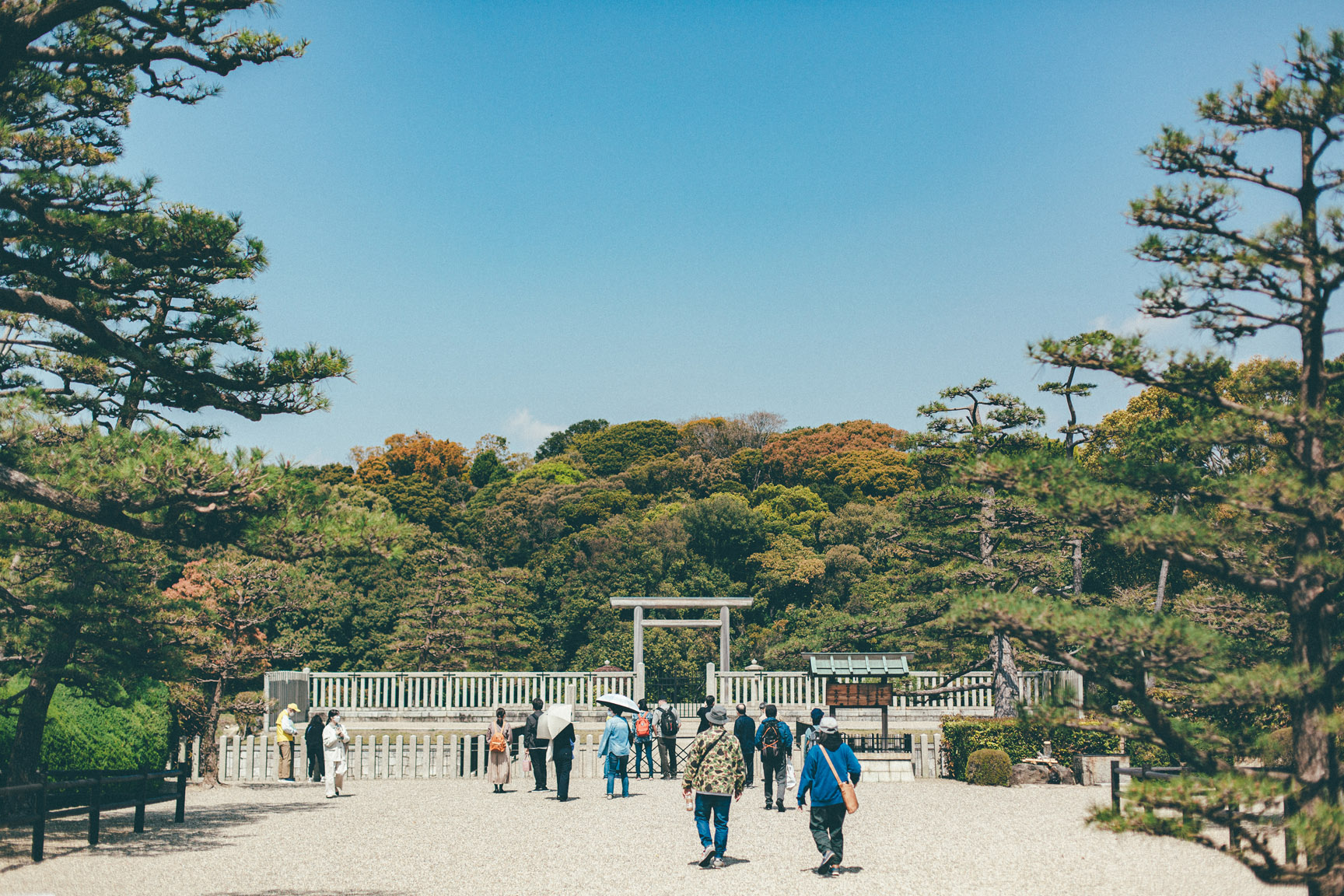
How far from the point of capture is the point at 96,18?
9.69m

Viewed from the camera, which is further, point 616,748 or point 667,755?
point 667,755

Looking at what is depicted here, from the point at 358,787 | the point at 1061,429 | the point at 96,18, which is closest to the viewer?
the point at 96,18

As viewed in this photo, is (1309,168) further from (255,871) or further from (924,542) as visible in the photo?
(924,542)

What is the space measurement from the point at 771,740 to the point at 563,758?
12.2 feet

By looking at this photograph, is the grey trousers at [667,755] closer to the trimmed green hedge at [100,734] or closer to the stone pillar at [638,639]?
the stone pillar at [638,639]

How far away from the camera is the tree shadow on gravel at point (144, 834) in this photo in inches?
444

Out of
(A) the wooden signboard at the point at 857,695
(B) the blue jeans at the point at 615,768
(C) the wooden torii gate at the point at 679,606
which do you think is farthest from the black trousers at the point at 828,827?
(C) the wooden torii gate at the point at 679,606

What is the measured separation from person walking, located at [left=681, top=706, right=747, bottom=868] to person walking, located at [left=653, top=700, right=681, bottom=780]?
8846 millimetres

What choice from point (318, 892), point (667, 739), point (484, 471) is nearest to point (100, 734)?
point (318, 892)

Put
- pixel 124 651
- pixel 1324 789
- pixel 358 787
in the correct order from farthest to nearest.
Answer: pixel 358 787
pixel 124 651
pixel 1324 789

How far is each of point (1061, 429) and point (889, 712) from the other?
274 inches

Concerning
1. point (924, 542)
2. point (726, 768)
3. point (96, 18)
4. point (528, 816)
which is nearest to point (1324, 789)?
point (726, 768)

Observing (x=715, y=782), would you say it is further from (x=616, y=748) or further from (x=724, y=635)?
(x=724, y=635)

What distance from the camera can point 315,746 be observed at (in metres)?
19.4
